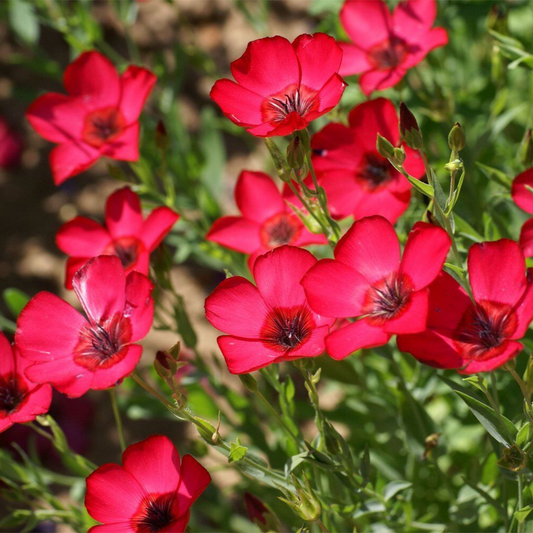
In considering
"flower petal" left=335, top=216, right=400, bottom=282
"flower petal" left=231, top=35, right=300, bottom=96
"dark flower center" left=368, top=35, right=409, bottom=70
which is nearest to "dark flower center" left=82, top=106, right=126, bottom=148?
"flower petal" left=231, top=35, right=300, bottom=96

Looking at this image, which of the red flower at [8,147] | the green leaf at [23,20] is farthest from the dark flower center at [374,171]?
the red flower at [8,147]

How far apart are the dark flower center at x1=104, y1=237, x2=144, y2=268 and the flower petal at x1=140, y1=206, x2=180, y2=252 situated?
4 centimetres

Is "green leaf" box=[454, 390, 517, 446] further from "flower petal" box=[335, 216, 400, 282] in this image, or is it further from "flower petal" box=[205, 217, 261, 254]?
"flower petal" box=[205, 217, 261, 254]

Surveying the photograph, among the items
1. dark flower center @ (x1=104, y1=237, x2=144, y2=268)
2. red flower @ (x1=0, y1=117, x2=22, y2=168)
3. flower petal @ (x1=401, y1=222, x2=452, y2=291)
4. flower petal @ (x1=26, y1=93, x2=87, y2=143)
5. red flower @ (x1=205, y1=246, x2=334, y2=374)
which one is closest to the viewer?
flower petal @ (x1=401, y1=222, x2=452, y2=291)

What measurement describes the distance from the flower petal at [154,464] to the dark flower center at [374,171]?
22.6 inches

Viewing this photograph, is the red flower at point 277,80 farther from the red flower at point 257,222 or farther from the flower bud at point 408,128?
the red flower at point 257,222

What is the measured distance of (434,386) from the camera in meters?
1.47

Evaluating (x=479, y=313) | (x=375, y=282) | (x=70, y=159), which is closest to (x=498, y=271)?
(x=479, y=313)

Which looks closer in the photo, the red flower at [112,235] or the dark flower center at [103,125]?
the red flower at [112,235]

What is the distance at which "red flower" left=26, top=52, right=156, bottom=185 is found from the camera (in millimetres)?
1439

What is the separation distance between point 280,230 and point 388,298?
396 millimetres

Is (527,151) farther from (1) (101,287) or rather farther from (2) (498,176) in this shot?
(1) (101,287)

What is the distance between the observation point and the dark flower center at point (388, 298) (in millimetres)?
1011

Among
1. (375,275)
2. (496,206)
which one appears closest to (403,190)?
(375,275)
